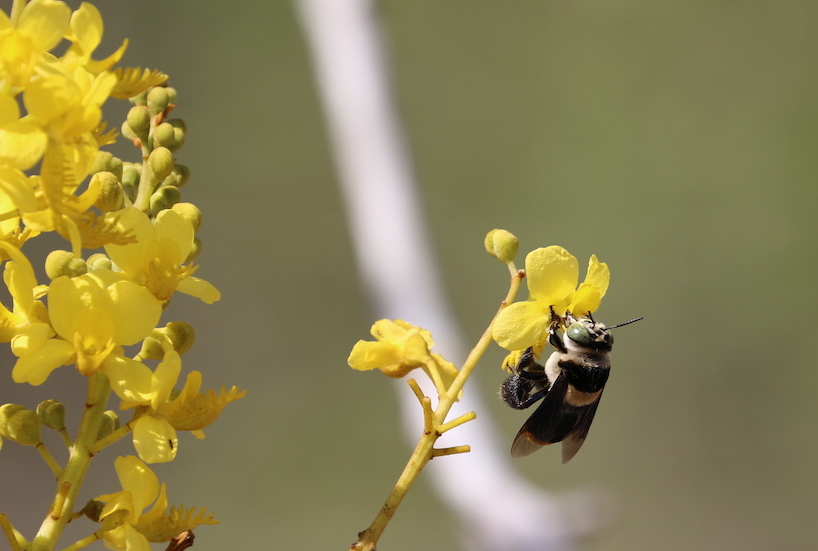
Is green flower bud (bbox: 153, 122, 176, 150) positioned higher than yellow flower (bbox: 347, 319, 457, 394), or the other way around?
green flower bud (bbox: 153, 122, 176, 150)

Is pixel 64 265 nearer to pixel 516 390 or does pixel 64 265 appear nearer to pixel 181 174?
pixel 181 174

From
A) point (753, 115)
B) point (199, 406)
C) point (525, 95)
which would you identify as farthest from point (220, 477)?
point (199, 406)

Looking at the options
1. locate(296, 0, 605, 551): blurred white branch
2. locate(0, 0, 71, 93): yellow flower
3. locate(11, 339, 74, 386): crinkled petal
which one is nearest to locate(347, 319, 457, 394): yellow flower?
locate(11, 339, 74, 386): crinkled petal

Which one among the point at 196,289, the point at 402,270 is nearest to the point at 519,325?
the point at 196,289

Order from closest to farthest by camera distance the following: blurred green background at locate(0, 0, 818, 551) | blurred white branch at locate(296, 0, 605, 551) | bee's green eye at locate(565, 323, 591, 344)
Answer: bee's green eye at locate(565, 323, 591, 344), blurred white branch at locate(296, 0, 605, 551), blurred green background at locate(0, 0, 818, 551)

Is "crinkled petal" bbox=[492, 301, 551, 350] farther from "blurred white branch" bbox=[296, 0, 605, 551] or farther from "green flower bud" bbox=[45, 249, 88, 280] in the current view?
"blurred white branch" bbox=[296, 0, 605, 551]

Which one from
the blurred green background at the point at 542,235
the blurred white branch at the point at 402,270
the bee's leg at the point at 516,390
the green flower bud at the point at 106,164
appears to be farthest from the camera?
the blurred green background at the point at 542,235

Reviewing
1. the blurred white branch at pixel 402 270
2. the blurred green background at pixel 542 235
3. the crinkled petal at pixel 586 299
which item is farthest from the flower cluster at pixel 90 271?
the blurred green background at pixel 542 235

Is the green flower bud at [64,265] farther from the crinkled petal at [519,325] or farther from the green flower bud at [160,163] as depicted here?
the crinkled petal at [519,325]
